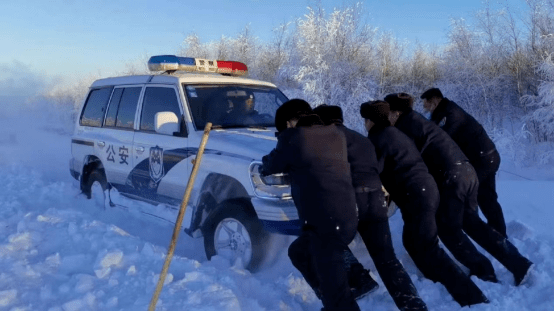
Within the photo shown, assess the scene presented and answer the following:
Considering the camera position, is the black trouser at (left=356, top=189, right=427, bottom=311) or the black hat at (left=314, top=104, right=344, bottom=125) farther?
the black hat at (left=314, top=104, right=344, bottom=125)

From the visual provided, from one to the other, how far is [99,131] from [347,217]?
4576mm

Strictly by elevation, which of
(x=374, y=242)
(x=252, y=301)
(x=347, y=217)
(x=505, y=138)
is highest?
(x=347, y=217)

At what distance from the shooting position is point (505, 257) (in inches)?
169

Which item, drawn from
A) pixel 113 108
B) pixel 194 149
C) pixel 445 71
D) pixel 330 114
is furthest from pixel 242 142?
pixel 445 71

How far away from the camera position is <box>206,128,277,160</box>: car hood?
448cm

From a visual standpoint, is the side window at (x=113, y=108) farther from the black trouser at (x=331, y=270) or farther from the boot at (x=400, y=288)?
the boot at (x=400, y=288)

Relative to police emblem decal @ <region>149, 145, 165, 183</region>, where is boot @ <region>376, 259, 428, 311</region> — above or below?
below

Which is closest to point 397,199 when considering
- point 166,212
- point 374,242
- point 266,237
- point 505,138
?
point 374,242

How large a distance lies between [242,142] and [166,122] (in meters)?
0.89

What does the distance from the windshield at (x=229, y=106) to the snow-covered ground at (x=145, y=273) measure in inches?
57.2

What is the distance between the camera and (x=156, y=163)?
18.1 feet

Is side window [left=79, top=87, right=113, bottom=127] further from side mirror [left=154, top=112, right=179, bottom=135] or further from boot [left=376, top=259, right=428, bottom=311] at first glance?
boot [left=376, top=259, right=428, bottom=311]

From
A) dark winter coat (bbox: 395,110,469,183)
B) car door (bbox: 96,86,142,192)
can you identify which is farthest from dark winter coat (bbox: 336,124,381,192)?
car door (bbox: 96,86,142,192)

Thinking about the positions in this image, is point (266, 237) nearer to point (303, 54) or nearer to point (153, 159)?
point (153, 159)
